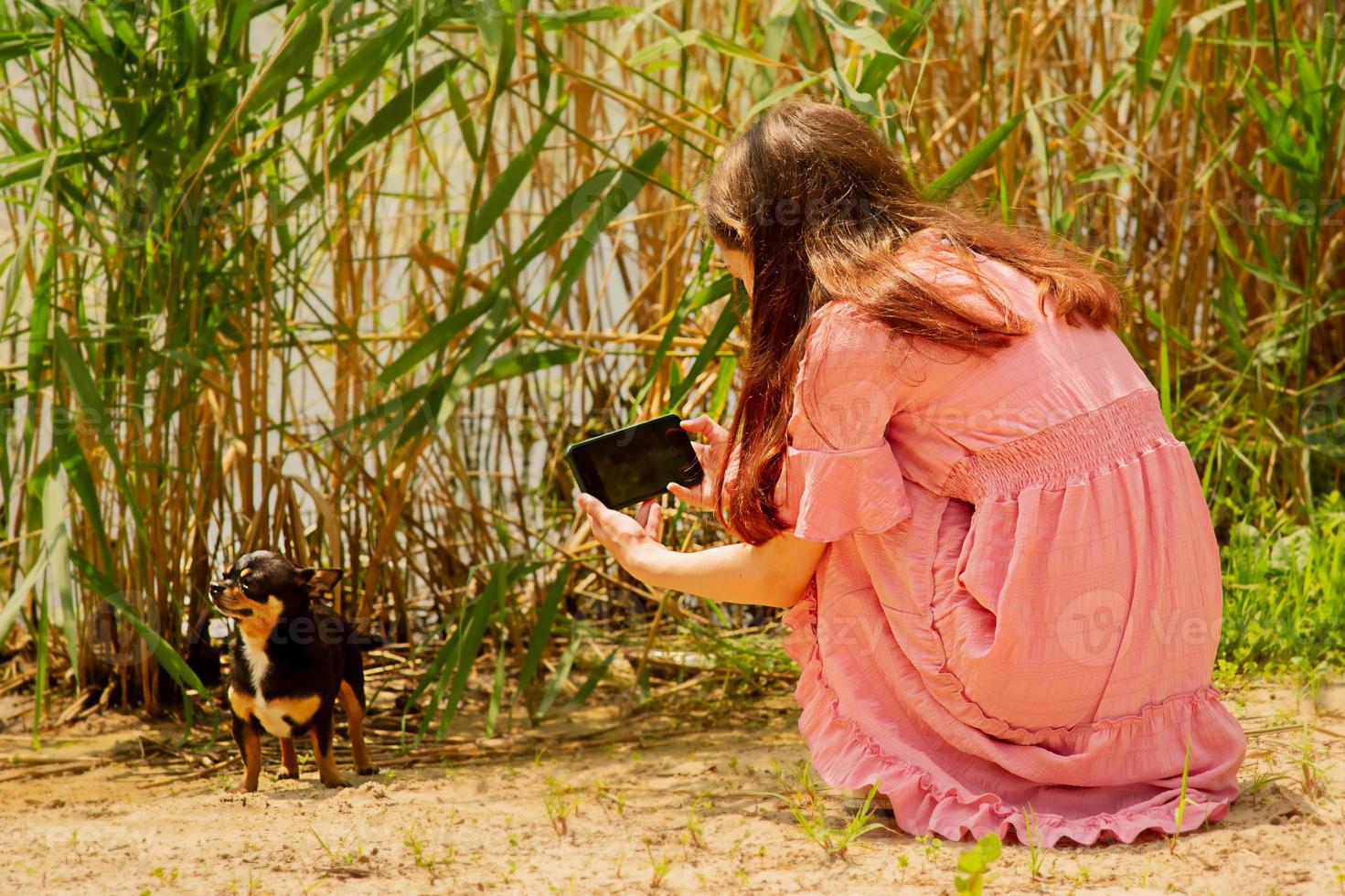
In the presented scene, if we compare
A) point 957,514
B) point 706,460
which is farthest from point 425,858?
point 957,514

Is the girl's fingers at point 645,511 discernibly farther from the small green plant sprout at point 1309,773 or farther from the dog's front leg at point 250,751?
the small green plant sprout at point 1309,773

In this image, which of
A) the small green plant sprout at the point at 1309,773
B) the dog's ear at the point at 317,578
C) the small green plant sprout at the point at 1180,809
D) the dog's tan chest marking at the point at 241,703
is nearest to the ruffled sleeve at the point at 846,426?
the small green plant sprout at the point at 1180,809

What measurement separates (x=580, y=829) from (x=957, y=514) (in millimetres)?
735

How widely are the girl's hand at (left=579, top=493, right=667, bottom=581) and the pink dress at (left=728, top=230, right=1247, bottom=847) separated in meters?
0.24

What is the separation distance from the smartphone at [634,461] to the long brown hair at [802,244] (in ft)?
0.60

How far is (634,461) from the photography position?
7.11 feet

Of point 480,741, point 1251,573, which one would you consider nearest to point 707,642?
point 480,741

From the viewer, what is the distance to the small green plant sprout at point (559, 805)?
2.06m

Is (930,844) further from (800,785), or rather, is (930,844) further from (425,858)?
(425,858)

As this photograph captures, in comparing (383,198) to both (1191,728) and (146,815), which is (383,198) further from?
(1191,728)

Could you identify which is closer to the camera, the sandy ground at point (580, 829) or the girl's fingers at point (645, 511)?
the sandy ground at point (580, 829)

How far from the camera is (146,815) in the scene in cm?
221

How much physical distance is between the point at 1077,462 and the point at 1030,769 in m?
0.43

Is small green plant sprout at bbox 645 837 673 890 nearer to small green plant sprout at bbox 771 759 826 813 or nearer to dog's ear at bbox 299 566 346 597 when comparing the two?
small green plant sprout at bbox 771 759 826 813
